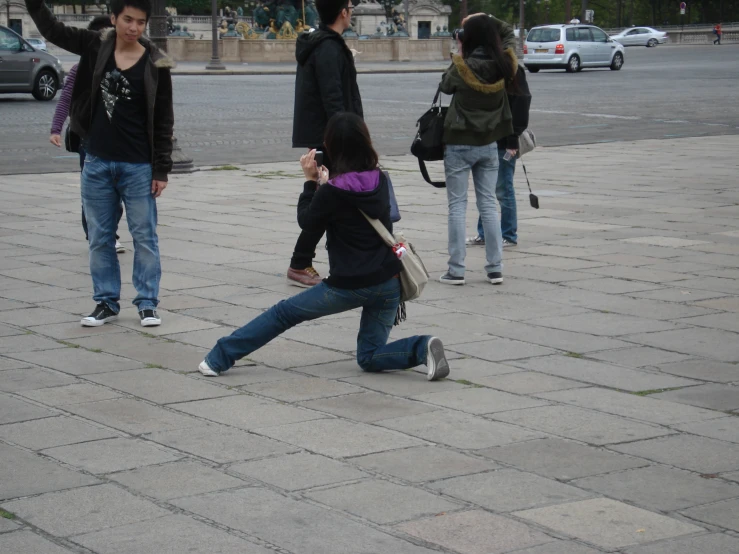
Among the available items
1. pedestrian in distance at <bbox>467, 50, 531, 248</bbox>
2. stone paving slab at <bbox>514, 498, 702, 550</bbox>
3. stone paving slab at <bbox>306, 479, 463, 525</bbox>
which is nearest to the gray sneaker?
pedestrian in distance at <bbox>467, 50, 531, 248</bbox>

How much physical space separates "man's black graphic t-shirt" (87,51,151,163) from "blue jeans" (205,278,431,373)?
1.51 meters

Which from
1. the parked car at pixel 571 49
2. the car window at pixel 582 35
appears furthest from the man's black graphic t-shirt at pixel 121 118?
the car window at pixel 582 35

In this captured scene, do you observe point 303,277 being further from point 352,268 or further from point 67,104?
point 352,268

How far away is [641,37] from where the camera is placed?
261 ft

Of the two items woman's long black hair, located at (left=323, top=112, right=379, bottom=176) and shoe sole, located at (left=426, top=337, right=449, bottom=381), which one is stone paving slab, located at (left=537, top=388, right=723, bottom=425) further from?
woman's long black hair, located at (left=323, top=112, right=379, bottom=176)

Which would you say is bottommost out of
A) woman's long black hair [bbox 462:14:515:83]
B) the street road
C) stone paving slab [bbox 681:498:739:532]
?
stone paving slab [bbox 681:498:739:532]

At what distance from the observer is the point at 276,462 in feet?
14.7

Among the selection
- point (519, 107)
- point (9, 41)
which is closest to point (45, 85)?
point (9, 41)

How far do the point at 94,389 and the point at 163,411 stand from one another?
1.66 feet

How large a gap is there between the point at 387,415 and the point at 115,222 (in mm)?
2562

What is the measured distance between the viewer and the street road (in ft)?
57.2

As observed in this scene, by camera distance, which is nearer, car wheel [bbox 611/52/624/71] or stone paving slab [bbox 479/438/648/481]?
stone paving slab [bbox 479/438/648/481]

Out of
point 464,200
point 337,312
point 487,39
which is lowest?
point 337,312

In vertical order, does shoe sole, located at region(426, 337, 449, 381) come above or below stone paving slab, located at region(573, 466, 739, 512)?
above
